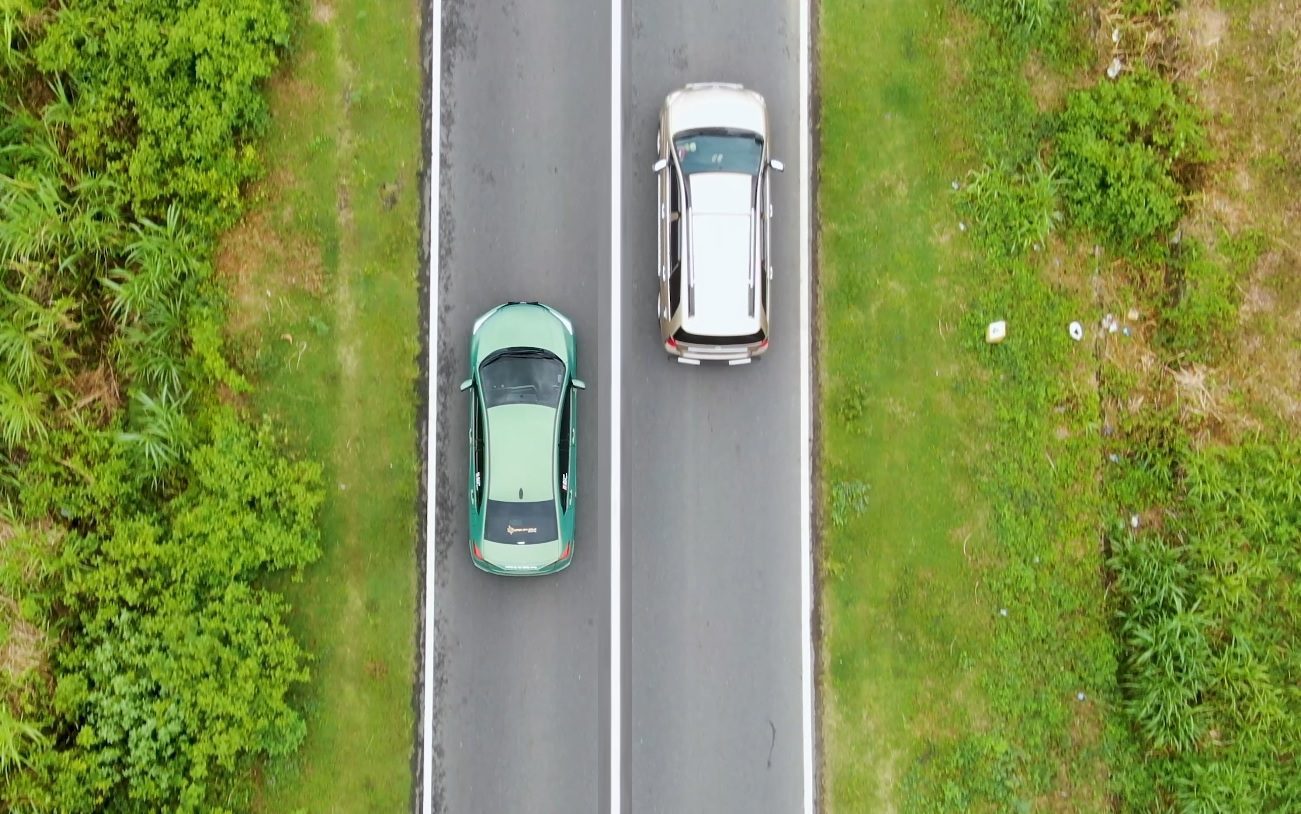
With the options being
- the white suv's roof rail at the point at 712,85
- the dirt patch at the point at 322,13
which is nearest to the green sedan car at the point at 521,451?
the white suv's roof rail at the point at 712,85

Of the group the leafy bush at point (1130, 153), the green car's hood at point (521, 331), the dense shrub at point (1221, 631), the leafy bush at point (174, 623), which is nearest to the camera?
the leafy bush at point (174, 623)

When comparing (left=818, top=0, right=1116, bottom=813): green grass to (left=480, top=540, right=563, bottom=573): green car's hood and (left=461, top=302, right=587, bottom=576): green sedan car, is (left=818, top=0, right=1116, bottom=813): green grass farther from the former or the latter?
(left=480, top=540, right=563, bottom=573): green car's hood

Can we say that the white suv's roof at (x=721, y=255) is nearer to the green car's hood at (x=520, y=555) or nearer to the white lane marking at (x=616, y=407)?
the white lane marking at (x=616, y=407)

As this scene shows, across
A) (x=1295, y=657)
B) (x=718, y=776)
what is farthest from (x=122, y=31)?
(x=1295, y=657)

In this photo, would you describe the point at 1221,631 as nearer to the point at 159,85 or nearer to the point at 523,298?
the point at 523,298

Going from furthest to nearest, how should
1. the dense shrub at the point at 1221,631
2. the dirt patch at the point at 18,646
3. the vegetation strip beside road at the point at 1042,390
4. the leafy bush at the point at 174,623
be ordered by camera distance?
the vegetation strip beside road at the point at 1042,390, the dense shrub at the point at 1221,631, the dirt patch at the point at 18,646, the leafy bush at the point at 174,623

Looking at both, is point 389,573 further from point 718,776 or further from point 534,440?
point 718,776

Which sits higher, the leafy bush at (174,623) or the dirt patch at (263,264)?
the dirt patch at (263,264)
